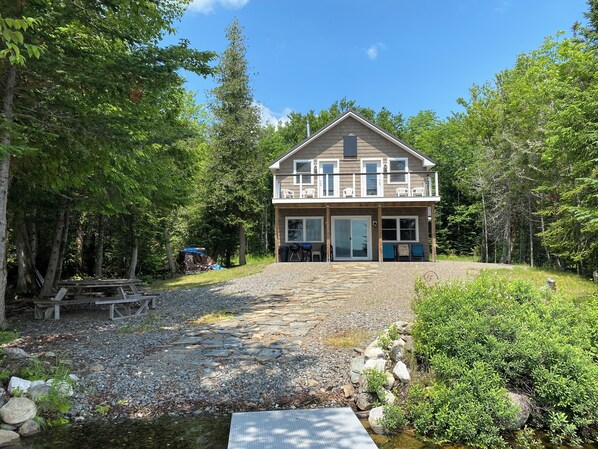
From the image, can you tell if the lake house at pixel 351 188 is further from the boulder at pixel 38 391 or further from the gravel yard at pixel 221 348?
the boulder at pixel 38 391

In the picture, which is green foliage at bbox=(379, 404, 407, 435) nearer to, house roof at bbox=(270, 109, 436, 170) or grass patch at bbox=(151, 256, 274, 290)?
grass patch at bbox=(151, 256, 274, 290)

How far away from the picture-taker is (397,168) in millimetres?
19594

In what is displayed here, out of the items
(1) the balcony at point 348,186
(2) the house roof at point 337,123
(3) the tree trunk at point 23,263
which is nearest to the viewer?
(3) the tree trunk at point 23,263

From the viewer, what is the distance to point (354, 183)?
18.9 m

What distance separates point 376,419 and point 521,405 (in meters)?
1.42

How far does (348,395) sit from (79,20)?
649cm

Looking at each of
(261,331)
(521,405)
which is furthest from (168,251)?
(521,405)

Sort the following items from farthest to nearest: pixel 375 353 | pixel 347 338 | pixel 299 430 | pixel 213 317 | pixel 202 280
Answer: pixel 202 280 → pixel 213 317 → pixel 347 338 → pixel 375 353 → pixel 299 430

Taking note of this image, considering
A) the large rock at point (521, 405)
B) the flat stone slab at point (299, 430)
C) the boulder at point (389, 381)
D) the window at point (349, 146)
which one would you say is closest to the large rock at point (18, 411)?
the flat stone slab at point (299, 430)

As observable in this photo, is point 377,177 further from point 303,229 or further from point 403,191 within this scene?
point 303,229

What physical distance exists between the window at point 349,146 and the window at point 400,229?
3789 millimetres

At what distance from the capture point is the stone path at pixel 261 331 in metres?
5.33

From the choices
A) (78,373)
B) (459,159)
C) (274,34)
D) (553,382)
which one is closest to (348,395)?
(553,382)

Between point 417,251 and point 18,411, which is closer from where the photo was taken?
point 18,411
